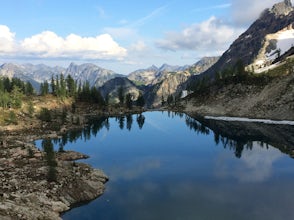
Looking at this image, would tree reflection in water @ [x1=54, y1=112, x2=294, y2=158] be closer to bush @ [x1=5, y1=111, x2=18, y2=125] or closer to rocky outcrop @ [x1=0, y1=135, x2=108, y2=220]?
bush @ [x1=5, y1=111, x2=18, y2=125]

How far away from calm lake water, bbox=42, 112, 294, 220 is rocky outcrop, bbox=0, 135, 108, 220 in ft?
9.25

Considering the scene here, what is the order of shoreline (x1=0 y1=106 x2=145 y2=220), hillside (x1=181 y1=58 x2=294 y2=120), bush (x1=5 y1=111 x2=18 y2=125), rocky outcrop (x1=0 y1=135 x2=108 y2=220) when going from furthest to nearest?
hillside (x1=181 y1=58 x2=294 y2=120) → bush (x1=5 y1=111 x2=18 y2=125) → shoreline (x1=0 y1=106 x2=145 y2=220) → rocky outcrop (x1=0 y1=135 x2=108 y2=220)

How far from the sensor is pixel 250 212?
57.4 meters

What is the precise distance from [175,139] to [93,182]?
7229 centimetres

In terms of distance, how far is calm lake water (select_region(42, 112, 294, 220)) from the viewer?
5869cm

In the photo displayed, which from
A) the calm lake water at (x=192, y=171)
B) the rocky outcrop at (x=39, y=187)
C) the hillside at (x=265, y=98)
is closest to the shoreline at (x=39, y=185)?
the rocky outcrop at (x=39, y=187)

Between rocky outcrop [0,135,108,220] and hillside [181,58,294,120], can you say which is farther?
hillside [181,58,294,120]

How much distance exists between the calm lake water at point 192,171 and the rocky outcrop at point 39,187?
2.82 metres

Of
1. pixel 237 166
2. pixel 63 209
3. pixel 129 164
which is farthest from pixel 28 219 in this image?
pixel 237 166

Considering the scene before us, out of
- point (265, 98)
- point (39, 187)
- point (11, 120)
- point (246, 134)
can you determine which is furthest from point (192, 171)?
point (265, 98)

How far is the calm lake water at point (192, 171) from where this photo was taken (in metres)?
58.7

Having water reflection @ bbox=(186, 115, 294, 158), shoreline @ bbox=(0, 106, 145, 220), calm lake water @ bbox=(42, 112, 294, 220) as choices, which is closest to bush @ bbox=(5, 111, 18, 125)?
calm lake water @ bbox=(42, 112, 294, 220)

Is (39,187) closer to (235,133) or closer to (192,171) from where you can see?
(192,171)

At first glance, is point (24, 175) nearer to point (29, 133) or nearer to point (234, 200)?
point (234, 200)
